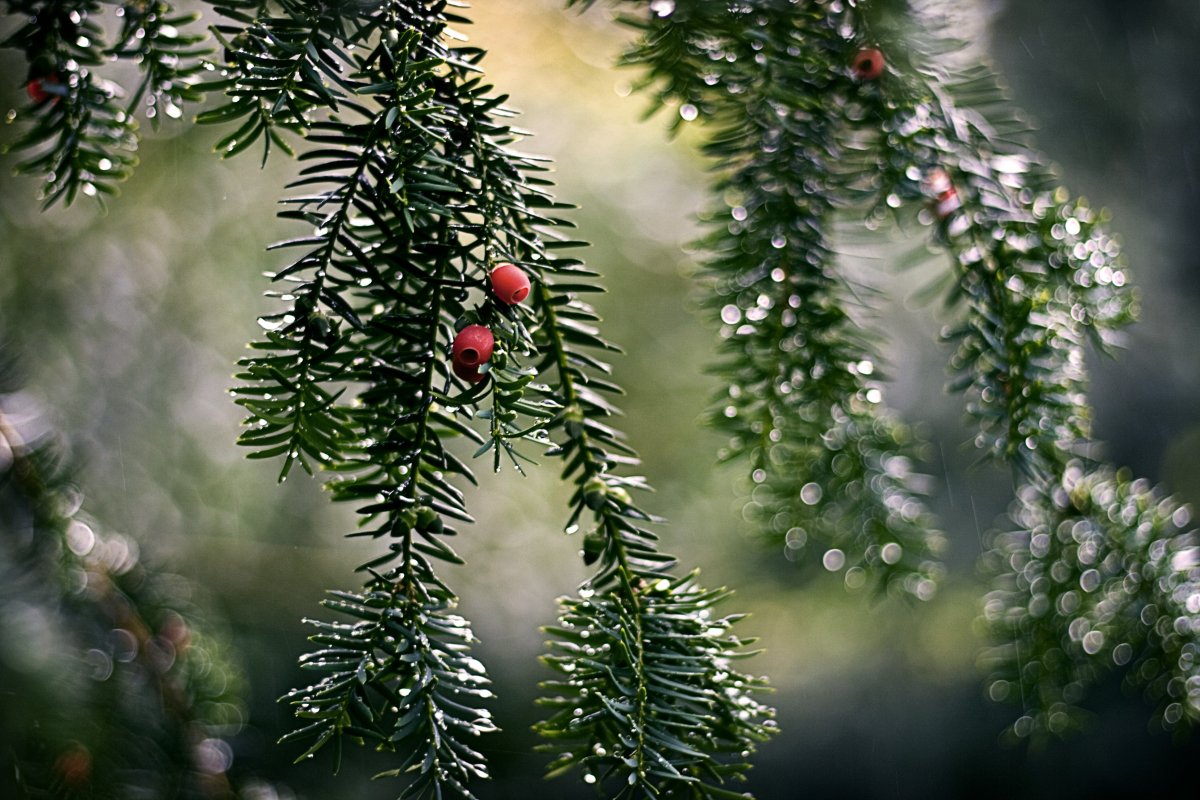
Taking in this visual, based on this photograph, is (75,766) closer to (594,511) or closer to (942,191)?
(594,511)

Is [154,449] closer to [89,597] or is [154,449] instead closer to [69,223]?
[69,223]

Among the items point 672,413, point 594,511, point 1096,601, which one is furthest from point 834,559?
point 672,413

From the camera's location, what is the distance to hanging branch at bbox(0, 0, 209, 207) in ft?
1.19

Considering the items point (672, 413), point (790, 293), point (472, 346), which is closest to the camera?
point (472, 346)

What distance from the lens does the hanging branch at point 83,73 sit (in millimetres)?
361

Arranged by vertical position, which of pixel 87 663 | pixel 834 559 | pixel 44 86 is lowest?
pixel 87 663

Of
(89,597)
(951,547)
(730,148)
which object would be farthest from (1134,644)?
(951,547)

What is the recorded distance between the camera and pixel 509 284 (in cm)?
28

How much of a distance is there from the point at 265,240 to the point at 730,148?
87 cm

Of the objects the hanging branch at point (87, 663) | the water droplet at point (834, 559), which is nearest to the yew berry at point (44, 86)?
the hanging branch at point (87, 663)

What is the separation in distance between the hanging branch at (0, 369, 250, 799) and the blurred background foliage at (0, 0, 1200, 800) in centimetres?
41

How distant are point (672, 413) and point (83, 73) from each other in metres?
1.22

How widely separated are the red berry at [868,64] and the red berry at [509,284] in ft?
0.80

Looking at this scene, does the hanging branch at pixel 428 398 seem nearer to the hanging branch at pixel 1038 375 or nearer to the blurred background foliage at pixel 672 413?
the hanging branch at pixel 1038 375
